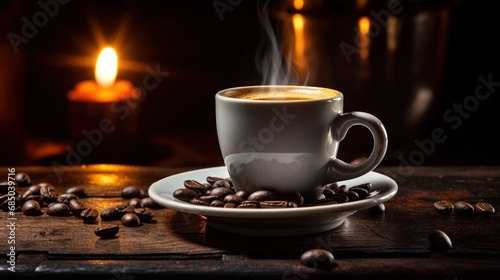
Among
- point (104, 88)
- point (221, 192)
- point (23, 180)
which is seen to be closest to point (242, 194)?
point (221, 192)

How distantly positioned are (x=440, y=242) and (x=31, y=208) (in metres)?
0.65

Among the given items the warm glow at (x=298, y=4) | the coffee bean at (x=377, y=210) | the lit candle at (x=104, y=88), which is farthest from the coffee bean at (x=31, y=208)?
the warm glow at (x=298, y=4)

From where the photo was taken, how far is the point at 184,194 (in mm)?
1098

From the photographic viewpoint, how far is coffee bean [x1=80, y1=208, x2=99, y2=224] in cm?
111

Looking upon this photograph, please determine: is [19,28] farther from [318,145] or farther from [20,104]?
[318,145]

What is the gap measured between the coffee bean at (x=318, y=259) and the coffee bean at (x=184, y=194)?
0.85 feet

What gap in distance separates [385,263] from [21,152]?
159 centimetres

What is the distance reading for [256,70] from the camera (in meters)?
2.19

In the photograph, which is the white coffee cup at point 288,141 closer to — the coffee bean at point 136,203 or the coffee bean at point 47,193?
the coffee bean at point 136,203

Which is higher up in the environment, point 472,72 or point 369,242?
point 472,72

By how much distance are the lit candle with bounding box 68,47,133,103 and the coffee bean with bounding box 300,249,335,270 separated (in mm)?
822

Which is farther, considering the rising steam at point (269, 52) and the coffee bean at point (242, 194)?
the rising steam at point (269, 52)

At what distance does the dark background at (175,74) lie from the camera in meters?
2.07

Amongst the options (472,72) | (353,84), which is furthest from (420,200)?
(472,72)
